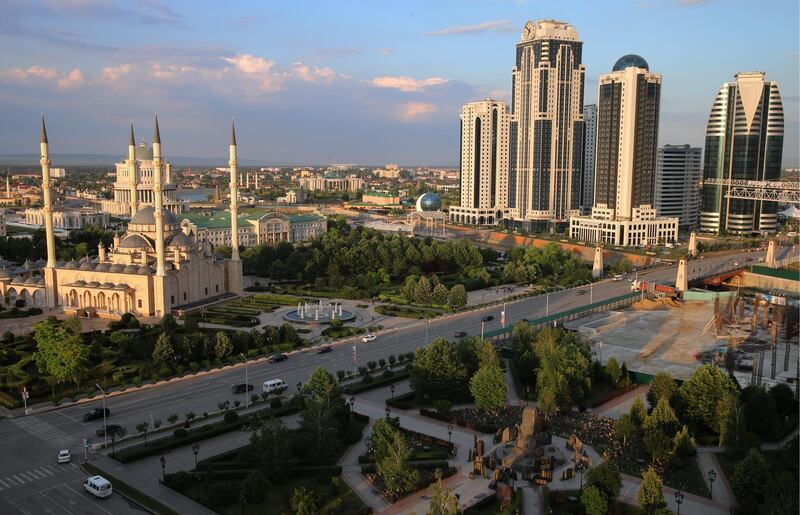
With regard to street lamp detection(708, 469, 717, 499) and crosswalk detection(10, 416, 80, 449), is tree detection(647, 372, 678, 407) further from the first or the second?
crosswalk detection(10, 416, 80, 449)

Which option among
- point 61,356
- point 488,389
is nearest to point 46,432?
point 61,356

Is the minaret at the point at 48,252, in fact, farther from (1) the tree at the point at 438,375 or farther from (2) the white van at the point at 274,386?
(1) the tree at the point at 438,375

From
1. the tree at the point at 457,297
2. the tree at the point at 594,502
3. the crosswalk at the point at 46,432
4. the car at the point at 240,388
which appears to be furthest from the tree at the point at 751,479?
the tree at the point at 457,297

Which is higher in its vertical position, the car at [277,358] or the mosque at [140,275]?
the mosque at [140,275]

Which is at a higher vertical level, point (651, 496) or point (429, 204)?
point (429, 204)

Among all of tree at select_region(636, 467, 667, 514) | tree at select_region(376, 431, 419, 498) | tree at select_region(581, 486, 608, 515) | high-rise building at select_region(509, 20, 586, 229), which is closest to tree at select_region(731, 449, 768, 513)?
tree at select_region(636, 467, 667, 514)

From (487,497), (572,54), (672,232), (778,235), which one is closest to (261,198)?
(572,54)

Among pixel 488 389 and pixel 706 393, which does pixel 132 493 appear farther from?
pixel 706 393
